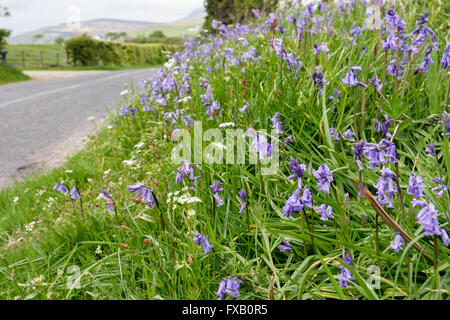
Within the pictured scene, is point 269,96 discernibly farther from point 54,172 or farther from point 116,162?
point 54,172

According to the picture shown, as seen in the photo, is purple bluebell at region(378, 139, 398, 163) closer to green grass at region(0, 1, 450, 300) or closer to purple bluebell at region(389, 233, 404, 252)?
green grass at region(0, 1, 450, 300)

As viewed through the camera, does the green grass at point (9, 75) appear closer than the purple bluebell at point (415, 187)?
No

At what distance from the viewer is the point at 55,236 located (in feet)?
7.40

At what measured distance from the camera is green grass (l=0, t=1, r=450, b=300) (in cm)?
155

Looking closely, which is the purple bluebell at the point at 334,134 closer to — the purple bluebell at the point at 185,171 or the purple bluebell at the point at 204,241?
the purple bluebell at the point at 185,171

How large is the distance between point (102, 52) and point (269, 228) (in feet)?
87.2

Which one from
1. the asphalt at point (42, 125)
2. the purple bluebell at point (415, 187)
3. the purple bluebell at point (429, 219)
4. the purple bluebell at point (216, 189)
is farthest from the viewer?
the asphalt at point (42, 125)

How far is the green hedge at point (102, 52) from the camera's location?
79.2 feet

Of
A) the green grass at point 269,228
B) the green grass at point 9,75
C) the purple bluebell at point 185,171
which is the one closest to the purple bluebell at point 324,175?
the green grass at point 269,228

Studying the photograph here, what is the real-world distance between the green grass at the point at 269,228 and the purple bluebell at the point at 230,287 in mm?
98

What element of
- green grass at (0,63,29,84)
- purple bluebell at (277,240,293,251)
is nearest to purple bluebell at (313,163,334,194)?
purple bluebell at (277,240,293,251)

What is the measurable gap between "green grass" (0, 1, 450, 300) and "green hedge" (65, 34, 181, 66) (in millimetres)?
20322

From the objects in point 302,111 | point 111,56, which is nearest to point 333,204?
point 302,111

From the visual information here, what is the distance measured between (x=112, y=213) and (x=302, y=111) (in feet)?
4.89
